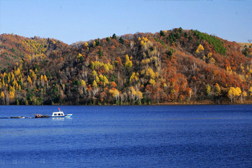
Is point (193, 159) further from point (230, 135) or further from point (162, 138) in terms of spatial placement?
point (230, 135)

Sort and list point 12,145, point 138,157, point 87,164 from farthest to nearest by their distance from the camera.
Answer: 1. point 12,145
2. point 138,157
3. point 87,164

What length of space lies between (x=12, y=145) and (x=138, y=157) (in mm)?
26539

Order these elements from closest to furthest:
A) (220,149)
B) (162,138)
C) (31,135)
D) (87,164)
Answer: (87,164) < (220,149) < (162,138) < (31,135)

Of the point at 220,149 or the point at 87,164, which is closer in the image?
the point at 87,164

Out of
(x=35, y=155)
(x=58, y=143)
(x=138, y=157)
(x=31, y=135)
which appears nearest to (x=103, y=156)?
(x=138, y=157)

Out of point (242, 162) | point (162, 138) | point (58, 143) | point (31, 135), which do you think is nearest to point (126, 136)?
point (162, 138)

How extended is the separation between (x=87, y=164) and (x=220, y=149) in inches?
965

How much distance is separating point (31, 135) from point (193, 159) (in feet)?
143

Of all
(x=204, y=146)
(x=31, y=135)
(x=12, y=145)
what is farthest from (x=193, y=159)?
(x=31, y=135)

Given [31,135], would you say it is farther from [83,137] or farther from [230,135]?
[230,135]

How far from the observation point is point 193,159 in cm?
5575

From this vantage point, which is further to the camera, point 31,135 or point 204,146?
point 31,135

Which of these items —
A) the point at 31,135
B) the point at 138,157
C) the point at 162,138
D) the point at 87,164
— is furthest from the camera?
the point at 31,135

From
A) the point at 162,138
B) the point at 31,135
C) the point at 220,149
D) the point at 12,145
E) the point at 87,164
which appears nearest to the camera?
the point at 87,164
